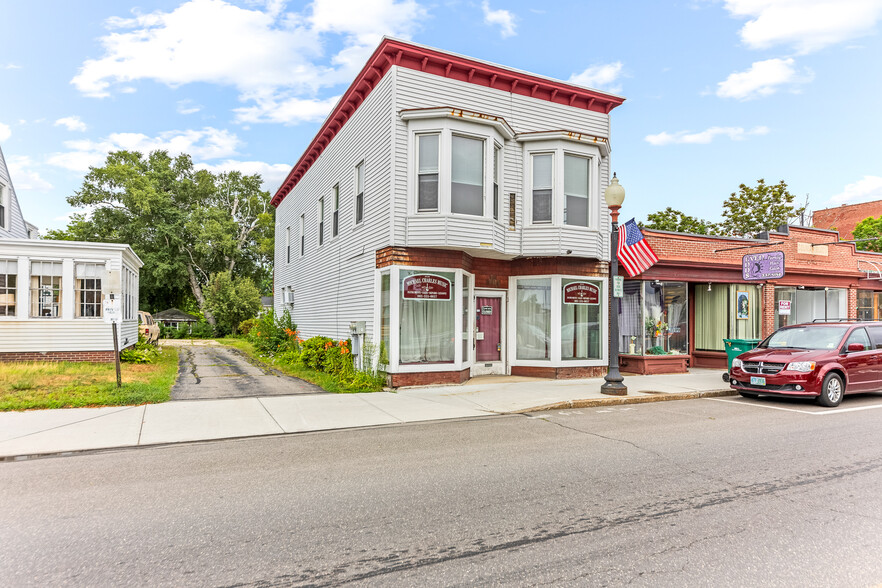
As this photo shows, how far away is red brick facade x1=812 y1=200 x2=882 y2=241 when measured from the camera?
45.5 meters

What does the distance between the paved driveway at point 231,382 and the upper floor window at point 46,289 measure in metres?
3.85

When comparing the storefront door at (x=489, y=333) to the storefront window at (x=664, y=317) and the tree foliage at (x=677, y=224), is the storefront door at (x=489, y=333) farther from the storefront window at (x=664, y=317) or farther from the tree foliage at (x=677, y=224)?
the tree foliage at (x=677, y=224)

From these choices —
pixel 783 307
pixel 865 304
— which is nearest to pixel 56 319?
pixel 783 307

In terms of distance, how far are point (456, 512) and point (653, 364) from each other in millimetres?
12508

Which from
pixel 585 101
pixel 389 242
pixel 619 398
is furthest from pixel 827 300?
pixel 389 242

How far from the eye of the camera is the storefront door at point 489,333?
13.9 metres

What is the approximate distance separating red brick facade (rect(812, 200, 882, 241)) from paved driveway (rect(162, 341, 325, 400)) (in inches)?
1973

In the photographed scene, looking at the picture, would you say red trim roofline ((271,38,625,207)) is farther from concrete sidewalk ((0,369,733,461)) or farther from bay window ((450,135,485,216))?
concrete sidewalk ((0,369,733,461))

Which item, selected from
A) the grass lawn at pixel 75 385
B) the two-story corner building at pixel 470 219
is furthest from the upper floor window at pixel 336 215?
the grass lawn at pixel 75 385

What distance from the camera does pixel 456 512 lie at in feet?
15.2

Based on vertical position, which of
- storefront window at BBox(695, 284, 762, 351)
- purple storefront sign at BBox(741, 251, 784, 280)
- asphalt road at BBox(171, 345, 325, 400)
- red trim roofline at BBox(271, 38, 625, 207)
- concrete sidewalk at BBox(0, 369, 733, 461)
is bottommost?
asphalt road at BBox(171, 345, 325, 400)

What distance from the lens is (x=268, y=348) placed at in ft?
73.5

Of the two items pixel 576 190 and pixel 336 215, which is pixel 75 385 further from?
pixel 576 190

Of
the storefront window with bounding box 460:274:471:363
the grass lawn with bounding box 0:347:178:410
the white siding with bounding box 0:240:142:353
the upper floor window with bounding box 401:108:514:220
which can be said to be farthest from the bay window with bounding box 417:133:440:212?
the white siding with bounding box 0:240:142:353
